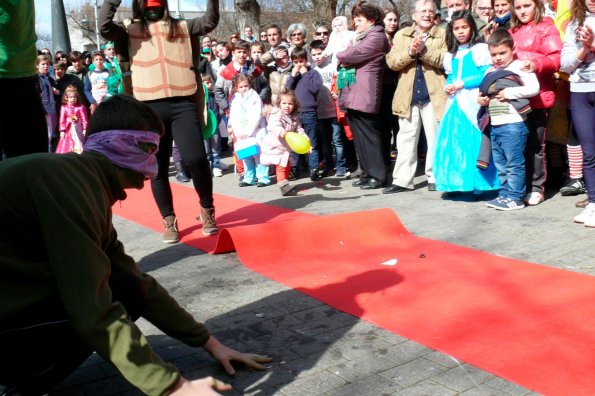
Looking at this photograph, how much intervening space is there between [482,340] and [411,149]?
14.3ft

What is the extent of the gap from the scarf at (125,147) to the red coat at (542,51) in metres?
4.53

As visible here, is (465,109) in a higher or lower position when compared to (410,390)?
higher

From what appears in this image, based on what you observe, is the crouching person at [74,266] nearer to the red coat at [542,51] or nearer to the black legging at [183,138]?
the black legging at [183,138]

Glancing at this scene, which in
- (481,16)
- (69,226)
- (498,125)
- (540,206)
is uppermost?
(481,16)

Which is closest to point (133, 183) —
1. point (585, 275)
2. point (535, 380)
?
point (535, 380)

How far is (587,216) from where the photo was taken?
17.3ft

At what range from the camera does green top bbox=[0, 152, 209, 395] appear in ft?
6.64

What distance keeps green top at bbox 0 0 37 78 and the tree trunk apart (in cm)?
1337

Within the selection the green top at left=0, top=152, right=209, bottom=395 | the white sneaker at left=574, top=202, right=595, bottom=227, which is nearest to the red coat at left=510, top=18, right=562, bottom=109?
the white sneaker at left=574, top=202, right=595, bottom=227

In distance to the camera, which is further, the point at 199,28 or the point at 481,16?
the point at 481,16

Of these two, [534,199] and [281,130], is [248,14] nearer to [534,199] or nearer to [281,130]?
[281,130]

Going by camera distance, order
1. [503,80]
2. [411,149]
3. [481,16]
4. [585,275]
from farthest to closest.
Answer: [481,16]
[411,149]
[503,80]
[585,275]

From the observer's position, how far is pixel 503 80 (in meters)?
6.00

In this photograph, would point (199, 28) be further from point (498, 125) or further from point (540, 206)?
point (540, 206)
